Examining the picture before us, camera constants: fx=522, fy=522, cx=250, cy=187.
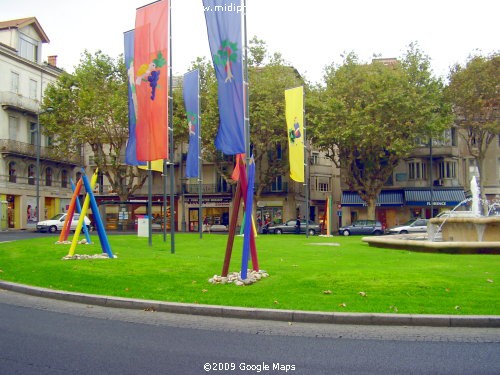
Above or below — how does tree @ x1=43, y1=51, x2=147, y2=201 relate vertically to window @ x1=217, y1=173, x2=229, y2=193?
above

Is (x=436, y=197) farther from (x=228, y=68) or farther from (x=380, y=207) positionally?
(x=228, y=68)

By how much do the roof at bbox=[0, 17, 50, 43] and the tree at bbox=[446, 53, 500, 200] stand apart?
39.6 meters

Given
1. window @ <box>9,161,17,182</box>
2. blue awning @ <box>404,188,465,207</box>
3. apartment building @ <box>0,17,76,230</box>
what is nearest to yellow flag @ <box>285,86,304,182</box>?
apartment building @ <box>0,17,76,230</box>

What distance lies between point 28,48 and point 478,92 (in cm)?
4221

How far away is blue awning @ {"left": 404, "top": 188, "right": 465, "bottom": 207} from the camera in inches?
2044

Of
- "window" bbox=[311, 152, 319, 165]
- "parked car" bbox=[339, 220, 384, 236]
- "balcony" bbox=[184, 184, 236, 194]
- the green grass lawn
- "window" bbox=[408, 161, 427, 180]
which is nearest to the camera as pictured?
the green grass lawn

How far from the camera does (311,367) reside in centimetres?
603

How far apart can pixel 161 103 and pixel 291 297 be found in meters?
9.81

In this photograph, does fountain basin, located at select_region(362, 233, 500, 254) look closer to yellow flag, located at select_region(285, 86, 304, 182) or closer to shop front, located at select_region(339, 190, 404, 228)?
yellow flag, located at select_region(285, 86, 304, 182)

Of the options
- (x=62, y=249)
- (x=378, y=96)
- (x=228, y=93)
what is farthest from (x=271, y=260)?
(x=378, y=96)

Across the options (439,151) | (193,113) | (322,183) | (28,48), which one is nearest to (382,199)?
(439,151)

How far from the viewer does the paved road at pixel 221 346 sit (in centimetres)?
596

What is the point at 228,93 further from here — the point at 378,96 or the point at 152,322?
the point at 378,96

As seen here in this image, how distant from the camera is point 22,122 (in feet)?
167
